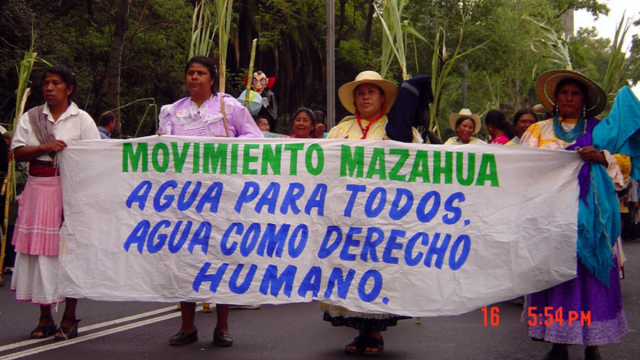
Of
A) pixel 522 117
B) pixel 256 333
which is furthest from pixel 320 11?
pixel 256 333

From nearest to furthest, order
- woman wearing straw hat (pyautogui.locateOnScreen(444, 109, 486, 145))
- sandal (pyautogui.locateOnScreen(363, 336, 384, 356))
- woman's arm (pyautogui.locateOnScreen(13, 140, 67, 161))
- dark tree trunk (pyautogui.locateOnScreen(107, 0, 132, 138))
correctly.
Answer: sandal (pyautogui.locateOnScreen(363, 336, 384, 356))
woman's arm (pyautogui.locateOnScreen(13, 140, 67, 161))
woman wearing straw hat (pyautogui.locateOnScreen(444, 109, 486, 145))
dark tree trunk (pyautogui.locateOnScreen(107, 0, 132, 138))

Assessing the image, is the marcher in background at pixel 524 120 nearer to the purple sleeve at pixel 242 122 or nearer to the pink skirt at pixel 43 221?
the purple sleeve at pixel 242 122

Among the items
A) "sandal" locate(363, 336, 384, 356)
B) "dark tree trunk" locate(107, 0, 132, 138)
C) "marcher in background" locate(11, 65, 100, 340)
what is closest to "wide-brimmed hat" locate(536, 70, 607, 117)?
"sandal" locate(363, 336, 384, 356)

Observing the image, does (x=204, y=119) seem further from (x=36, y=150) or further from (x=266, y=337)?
(x=266, y=337)

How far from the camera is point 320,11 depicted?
22.7 metres

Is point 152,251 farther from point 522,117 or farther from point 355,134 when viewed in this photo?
point 522,117

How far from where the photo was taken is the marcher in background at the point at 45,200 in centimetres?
554

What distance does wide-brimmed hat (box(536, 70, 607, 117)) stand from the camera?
520 centimetres

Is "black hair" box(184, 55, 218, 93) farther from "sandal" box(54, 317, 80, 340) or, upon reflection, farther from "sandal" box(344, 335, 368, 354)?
"sandal" box(344, 335, 368, 354)

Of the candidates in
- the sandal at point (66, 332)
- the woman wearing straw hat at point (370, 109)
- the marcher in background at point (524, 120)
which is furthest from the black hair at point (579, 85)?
the sandal at point (66, 332)

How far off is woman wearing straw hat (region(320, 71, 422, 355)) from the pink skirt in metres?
1.88

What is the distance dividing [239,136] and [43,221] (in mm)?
1439
